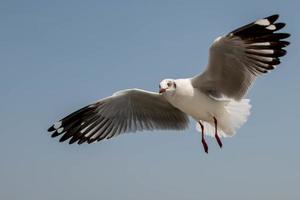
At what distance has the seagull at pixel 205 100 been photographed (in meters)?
5.76

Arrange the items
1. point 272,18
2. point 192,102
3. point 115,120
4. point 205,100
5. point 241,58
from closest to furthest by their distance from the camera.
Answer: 1. point 272,18
2. point 241,58
3. point 192,102
4. point 205,100
5. point 115,120

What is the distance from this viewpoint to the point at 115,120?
23.8 ft

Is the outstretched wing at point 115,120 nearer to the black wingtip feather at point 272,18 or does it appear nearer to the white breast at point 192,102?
the white breast at point 192,102

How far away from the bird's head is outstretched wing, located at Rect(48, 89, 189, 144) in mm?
1011

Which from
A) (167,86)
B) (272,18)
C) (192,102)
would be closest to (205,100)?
(192,102)

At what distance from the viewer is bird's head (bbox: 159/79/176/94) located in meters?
5.99

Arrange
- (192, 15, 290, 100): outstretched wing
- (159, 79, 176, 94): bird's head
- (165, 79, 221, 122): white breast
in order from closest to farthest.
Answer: (192, 15, 290, 100): outstretched wing < (159, 79, 176, 94): bird's head < (165, 79, 221, 122): white breast

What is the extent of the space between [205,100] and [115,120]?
1.39m

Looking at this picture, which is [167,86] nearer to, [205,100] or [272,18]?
A: [205,100]

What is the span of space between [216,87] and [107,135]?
164 centimetres

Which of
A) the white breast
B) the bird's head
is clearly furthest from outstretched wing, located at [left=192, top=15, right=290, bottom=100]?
the bird's head

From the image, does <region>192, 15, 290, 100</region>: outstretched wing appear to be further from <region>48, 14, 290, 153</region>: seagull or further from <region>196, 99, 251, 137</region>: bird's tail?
<region>196, 99, 251, 137</region>: bird's tail

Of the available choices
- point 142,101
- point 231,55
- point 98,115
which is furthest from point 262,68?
point 98,115

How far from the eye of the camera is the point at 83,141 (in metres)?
7.36
